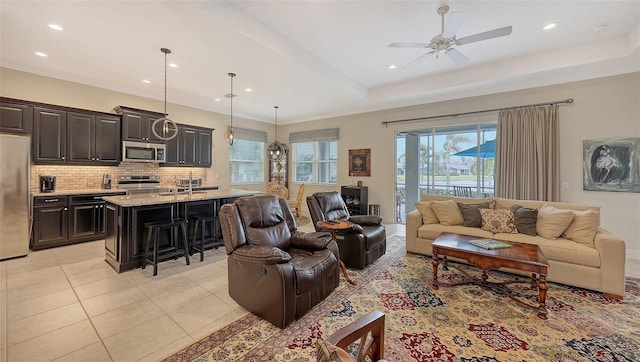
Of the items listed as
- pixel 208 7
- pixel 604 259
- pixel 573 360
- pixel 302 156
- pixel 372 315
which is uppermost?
pixel 208 7

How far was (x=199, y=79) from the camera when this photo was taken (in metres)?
4.88

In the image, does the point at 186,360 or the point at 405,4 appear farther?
the point at 405,4

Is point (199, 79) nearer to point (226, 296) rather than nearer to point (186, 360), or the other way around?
point (226, 296)

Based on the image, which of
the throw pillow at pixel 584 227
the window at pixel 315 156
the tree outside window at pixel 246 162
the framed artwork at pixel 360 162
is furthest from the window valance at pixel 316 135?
the throw pillow at pixel 584 227

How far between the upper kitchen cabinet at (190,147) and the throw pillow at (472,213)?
5.82m

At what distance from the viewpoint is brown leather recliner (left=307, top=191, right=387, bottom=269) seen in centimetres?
344

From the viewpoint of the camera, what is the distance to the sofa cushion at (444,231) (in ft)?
11.7

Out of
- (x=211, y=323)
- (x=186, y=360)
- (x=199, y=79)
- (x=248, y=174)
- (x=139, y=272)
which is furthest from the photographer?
(x=248, y=174)

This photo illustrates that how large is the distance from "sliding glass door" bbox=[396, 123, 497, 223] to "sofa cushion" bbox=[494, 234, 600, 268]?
7.56 feet

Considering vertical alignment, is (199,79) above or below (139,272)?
above

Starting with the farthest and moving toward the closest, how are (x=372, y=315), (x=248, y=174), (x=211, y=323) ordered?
(x=248, y=174), (x=211, y=323), (x=372, y=315)

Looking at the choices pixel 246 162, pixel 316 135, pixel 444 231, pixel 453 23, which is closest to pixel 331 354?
pixel 453 23

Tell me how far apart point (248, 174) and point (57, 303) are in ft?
18.6

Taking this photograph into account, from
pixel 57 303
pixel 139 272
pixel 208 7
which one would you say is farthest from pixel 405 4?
pixel 57 303
